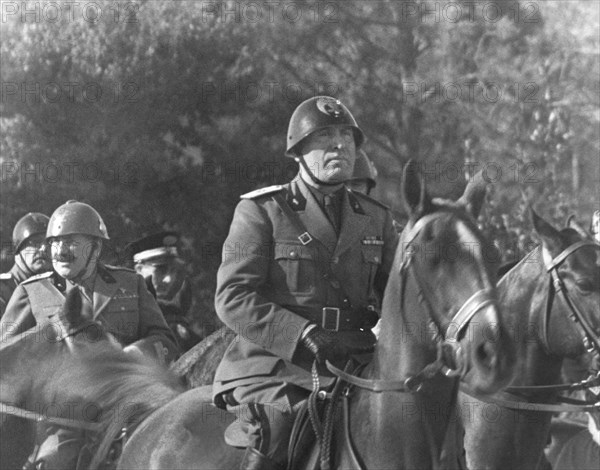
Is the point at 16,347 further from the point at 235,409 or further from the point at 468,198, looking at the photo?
the point at 468,198

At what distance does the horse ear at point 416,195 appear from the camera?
6.04 meters

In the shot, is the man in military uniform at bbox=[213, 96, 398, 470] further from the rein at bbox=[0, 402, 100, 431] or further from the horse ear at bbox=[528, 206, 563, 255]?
the rein at bbox=[0, 402, 100, 431]

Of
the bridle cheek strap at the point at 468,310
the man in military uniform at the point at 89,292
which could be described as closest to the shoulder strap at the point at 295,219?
the bridle cheek strap at the point at 468,310

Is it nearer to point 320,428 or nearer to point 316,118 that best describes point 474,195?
point 316,118

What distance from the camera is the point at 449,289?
5902 mm

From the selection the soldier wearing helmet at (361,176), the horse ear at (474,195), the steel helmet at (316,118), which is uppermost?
the steel helmet at (316,118)

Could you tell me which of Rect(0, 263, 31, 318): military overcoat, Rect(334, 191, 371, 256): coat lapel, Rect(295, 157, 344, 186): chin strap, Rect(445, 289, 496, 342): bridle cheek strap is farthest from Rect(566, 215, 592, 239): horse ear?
Rect(0, 263, 31, 318): military overcoat

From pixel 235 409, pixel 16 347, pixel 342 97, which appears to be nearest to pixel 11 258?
pixel 342 97

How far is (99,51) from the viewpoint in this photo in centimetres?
2019

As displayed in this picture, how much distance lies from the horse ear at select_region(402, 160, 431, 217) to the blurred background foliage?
12.8 metres

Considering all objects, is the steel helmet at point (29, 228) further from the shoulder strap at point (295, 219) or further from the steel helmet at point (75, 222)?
the shoulder strap at point (295, 219)

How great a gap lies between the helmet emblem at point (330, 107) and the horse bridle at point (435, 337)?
857 mm

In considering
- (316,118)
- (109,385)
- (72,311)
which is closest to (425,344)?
(316,118)

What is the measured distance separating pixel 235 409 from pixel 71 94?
13991 mm
